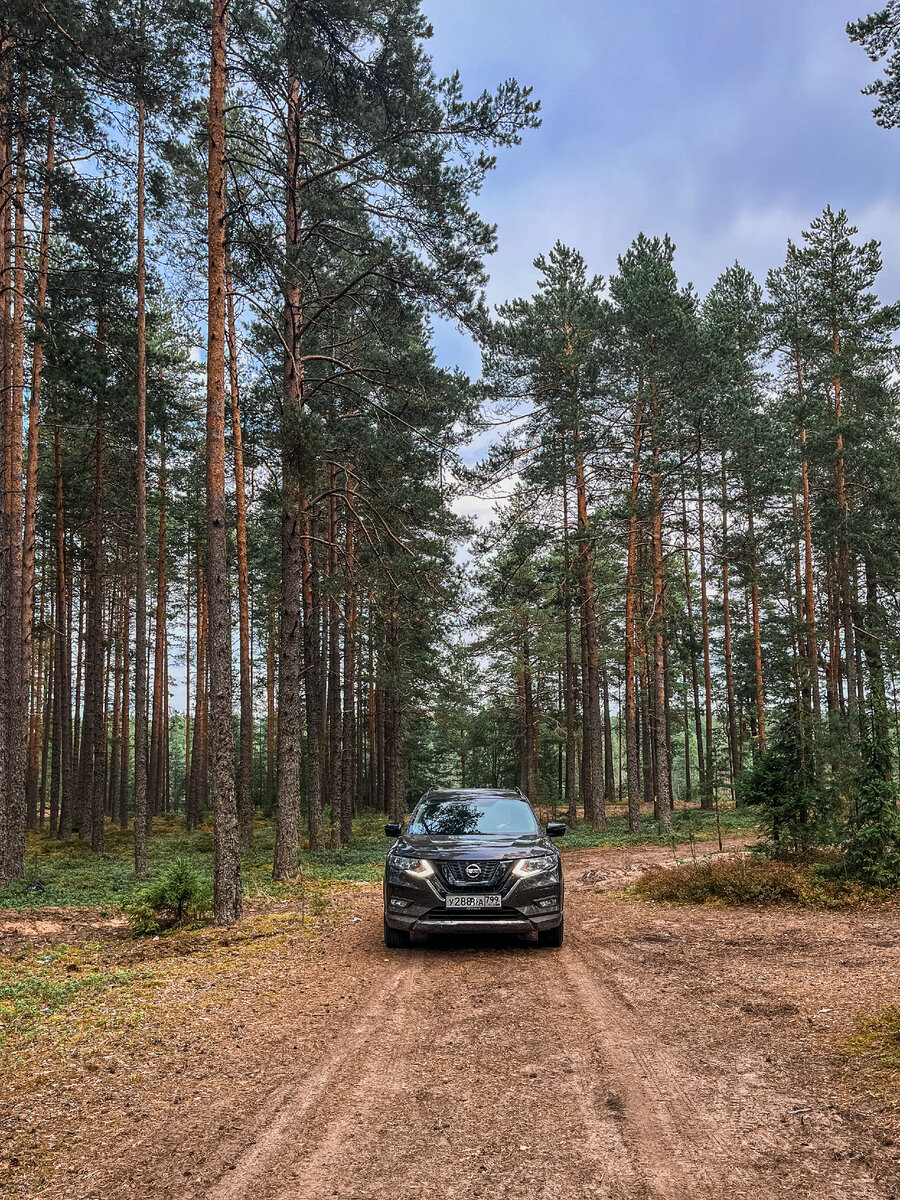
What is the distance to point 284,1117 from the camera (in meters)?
4.02

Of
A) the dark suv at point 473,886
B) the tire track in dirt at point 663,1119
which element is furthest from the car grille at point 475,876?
the tire track in dirt at point 663,1119

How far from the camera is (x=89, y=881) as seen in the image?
47.2ft

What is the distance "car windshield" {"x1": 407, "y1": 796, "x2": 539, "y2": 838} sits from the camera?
8625 millimetres

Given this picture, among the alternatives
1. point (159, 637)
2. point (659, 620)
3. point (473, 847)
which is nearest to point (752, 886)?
point (473, 847)

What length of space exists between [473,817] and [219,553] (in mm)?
4631

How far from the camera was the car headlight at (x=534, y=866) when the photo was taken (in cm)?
759

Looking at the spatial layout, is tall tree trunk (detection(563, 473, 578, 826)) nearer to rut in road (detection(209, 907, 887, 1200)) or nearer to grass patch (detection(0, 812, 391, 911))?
grass patch (detection(0, 812, 391, 911))

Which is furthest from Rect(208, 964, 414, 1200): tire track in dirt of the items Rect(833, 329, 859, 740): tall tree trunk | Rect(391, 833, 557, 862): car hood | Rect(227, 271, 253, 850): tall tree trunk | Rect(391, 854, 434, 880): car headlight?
Rect(833, 329, 859, 740): tall tree trunk

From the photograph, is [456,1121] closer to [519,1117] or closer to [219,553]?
[519,1117]

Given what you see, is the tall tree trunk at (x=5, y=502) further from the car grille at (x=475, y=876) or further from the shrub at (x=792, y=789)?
the shrub at (x=792, y=789)

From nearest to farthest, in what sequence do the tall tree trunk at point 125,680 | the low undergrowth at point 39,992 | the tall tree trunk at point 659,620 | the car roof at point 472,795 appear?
the low undergrowth at point 39,992
the car roof at point 472,795
the tall tree trunk at point 659,620
the tall tree trunk at point 125,680

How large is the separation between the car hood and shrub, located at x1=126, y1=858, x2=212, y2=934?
3.07m

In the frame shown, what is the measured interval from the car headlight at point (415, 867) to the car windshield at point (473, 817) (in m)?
0.71

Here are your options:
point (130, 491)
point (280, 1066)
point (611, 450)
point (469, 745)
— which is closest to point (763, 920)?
point (280, 1066)
